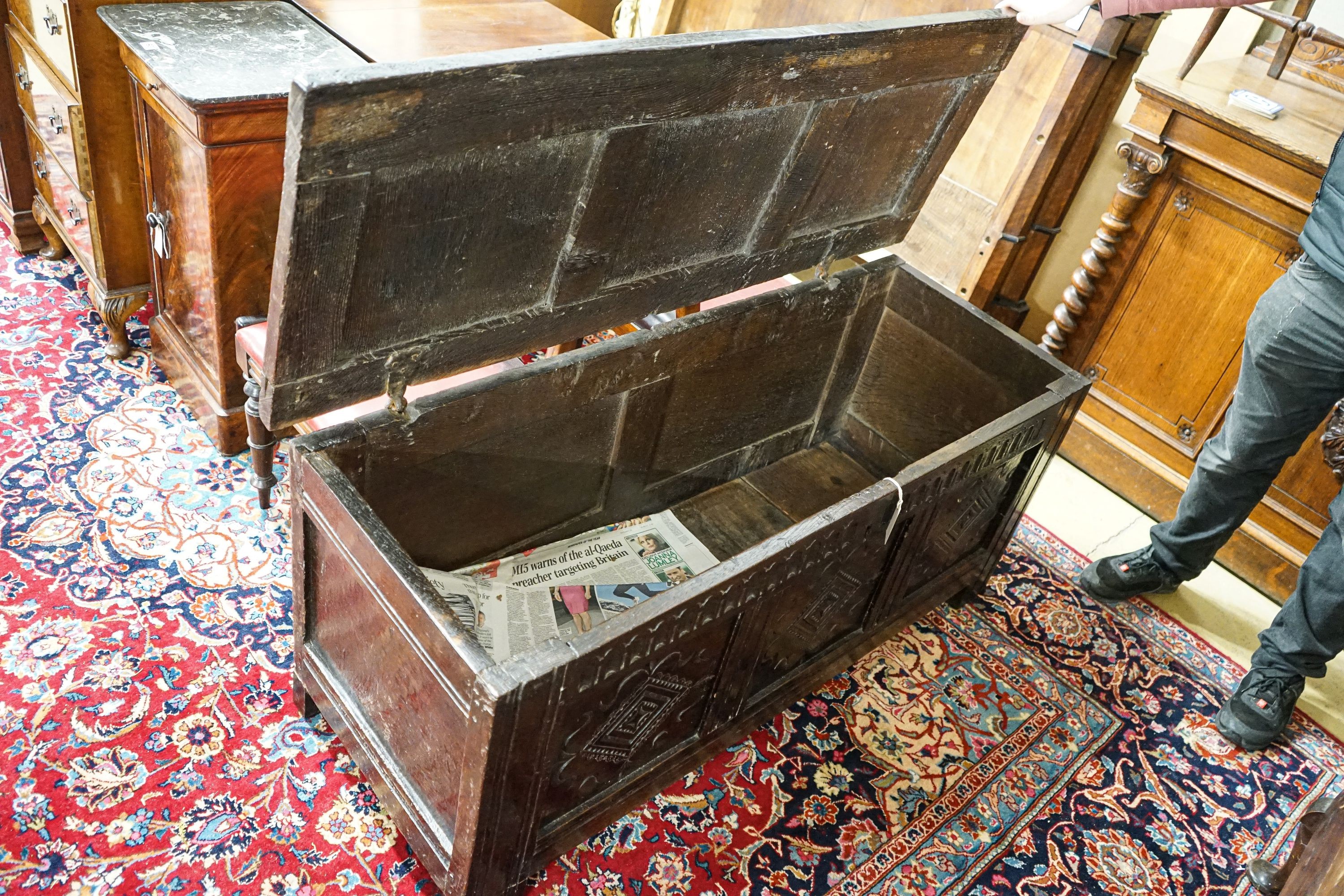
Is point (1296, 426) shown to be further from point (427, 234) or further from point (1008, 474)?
point (427, 234)

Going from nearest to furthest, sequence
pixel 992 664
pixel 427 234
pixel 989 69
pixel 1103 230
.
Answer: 1. pixel 427 234
2. pixel 989 69
3. pixel 992 664
4. pixel 1103 230

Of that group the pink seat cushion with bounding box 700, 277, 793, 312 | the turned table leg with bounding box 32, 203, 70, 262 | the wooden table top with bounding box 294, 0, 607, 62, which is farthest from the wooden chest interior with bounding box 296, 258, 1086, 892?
the turned table leg with bounding box 32, 203, 70, 262

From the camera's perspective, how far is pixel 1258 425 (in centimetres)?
218

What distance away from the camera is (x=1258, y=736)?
2.24m

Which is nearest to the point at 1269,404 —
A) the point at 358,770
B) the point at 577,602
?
the point at 577,602

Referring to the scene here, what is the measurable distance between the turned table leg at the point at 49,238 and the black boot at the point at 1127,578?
285 centimetres

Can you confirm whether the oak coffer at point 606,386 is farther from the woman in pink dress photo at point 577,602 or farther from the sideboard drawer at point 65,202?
the sideboard drawer at point 65,202

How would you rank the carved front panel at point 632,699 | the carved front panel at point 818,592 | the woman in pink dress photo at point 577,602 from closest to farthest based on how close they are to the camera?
the carved front panel at point 632,699 → the carved front panel at point 818,592 → the woman in pink dress photo at point 577,602

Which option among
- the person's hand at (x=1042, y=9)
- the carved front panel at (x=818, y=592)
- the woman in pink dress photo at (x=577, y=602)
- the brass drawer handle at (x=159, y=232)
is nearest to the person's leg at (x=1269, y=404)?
the person's hand at (x=1042, y=9)

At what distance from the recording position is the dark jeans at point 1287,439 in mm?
2041

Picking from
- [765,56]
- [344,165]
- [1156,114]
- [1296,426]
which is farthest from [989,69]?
[344,165]

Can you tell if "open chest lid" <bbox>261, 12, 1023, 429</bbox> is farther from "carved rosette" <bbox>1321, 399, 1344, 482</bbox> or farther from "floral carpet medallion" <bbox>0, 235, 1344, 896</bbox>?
"carved rosette" <bbox>1321, 399, 1344, 482</bbox>

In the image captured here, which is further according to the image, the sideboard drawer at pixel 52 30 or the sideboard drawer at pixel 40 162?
the sideboard drawer at pixel 40 162

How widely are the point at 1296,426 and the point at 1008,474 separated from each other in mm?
603
